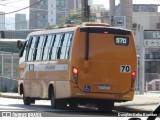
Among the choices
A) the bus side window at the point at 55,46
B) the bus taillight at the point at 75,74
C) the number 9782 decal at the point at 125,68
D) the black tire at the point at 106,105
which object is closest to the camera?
the bus taillight at the point at 75,74

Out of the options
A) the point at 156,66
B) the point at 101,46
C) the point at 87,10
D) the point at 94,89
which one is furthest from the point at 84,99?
the point at 156,66

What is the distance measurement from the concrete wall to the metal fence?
1.29m

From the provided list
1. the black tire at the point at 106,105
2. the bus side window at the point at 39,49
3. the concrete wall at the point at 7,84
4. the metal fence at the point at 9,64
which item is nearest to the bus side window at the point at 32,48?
the bus side window at the point at 39,49

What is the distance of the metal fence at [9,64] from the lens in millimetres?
51125

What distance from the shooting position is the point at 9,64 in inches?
2055

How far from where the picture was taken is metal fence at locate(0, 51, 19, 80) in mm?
51125

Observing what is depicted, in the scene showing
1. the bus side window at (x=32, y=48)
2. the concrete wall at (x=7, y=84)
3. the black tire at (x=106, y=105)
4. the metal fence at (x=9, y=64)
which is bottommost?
the concrete wall at (x=7, y=84)

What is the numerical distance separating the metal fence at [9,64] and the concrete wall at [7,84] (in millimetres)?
1292

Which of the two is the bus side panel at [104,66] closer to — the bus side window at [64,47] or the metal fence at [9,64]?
the bus side window at [64,47]

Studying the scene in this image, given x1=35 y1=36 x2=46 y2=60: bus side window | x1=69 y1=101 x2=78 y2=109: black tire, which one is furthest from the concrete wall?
x1=69 y1=101 x2=78 y2=109: black tire

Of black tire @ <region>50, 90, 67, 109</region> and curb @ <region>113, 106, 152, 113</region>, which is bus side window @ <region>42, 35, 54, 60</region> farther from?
curb @ <region>113, 106, 152, 113</region>

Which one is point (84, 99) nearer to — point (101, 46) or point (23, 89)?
point (101, 46)

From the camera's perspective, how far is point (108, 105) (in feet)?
74.0

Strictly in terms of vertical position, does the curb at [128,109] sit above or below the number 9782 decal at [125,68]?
below
